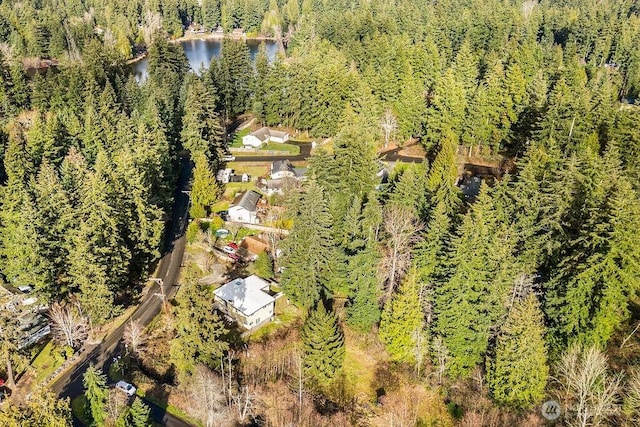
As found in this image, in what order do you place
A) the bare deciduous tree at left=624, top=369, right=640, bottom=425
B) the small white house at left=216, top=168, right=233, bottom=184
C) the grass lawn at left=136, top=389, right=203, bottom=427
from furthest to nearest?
the small white house at left=216, top=168, right=233, bottom=184 → the grass lawn at left=136, top=389, right=203, bottom=427 → the bare deciduous tree at left=624, top=369, right=640, bottom=425

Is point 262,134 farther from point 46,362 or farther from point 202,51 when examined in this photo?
point 202,51

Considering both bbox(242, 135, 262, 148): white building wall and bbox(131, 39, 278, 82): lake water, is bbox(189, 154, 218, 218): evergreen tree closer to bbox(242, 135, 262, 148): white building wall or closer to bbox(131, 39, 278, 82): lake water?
bbox(242, 135, 262, 148): white building wall

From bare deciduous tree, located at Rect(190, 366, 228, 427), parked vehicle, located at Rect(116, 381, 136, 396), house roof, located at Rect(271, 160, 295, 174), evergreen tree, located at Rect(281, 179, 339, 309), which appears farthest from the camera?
house roof, located at Rect(271, 160, 295, 174)

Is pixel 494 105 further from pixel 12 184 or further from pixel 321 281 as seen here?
pixel 12 184

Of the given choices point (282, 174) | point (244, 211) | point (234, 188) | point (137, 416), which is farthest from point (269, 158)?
point (137, 416)

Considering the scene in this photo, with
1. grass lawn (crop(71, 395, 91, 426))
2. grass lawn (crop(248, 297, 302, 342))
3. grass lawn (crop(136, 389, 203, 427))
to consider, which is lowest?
grass lawn (crop(71, 395, 91, 426))

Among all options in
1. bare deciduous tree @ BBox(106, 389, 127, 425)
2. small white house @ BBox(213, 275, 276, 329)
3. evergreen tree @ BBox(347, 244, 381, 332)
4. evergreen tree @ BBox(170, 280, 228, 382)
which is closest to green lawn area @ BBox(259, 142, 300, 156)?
small white house @ BBox(213, 275, 276, 329)

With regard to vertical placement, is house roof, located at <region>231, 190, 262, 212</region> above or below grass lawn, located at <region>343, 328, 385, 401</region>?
above
